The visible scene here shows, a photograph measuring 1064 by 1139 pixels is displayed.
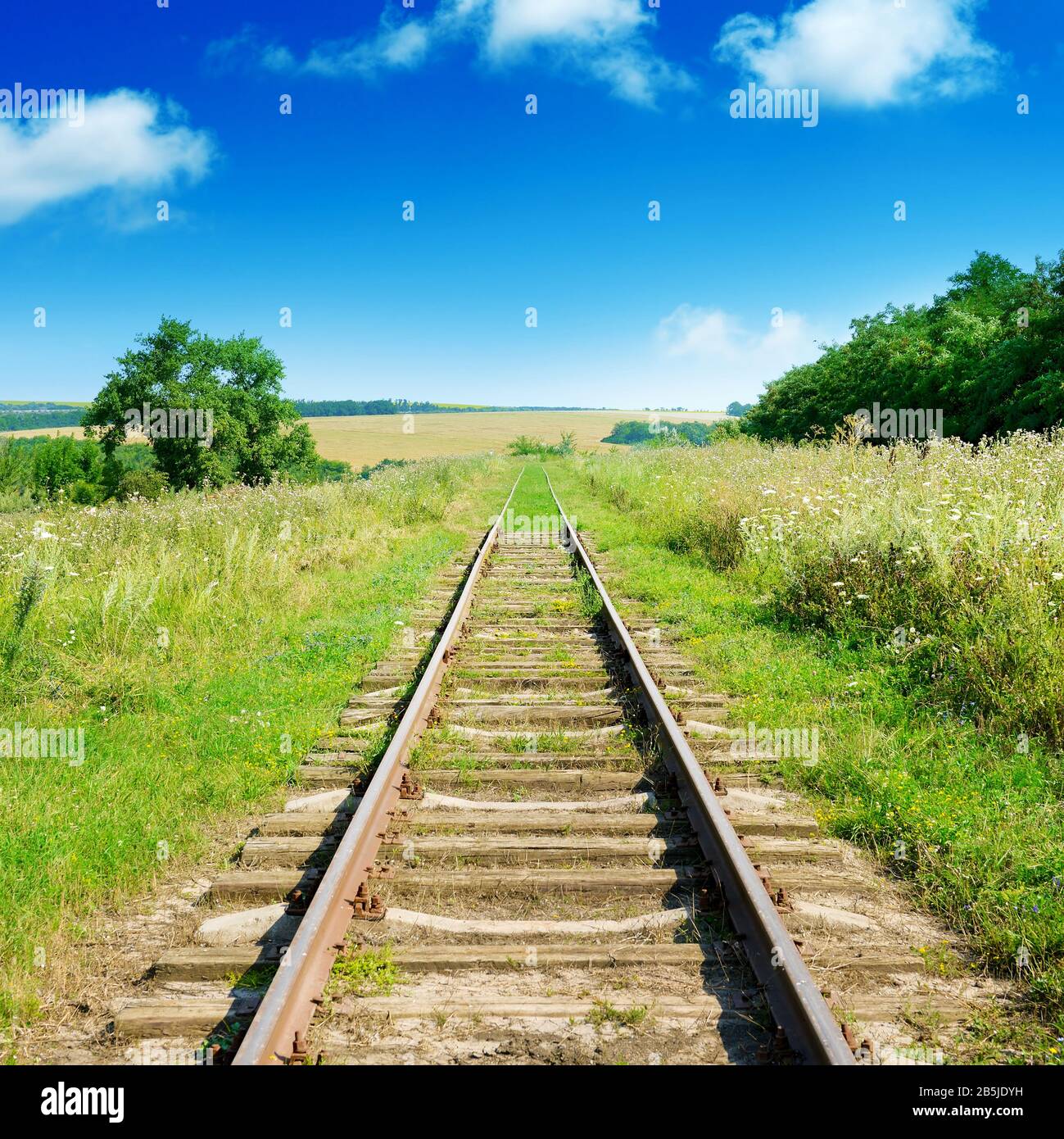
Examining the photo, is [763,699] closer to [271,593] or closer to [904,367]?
[271,593]

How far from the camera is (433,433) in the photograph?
99.1m

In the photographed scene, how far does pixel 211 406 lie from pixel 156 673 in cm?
4688

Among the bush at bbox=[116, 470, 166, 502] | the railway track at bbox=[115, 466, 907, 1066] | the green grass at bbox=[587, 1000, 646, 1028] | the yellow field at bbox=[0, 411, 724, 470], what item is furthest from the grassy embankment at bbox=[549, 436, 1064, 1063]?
the yellow field at bbox=[0, 411, 724, 470]

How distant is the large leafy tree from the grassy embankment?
1610 inches

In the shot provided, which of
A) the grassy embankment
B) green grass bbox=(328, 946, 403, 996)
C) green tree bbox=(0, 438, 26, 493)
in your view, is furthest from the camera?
green tree bbox=(0, 438, 26, 493)

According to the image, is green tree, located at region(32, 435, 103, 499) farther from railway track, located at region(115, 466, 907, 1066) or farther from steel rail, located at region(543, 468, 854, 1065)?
steel rail, located at region(543, 468, 854, 1065)

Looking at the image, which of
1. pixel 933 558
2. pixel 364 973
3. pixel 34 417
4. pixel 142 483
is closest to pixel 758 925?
pixel 364 973

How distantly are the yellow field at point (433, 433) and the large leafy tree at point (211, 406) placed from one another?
9315 mm

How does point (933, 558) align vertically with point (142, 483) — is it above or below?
below

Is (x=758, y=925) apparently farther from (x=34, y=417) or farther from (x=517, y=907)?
(x=34, y=417)

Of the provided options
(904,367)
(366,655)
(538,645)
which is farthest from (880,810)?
(904,367)

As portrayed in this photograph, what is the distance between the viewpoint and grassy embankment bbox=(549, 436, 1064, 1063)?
323 centimetres

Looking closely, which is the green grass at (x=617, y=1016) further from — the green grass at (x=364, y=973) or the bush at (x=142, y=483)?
the bush at (x=142, y=483)
